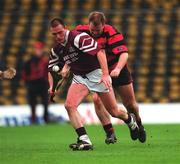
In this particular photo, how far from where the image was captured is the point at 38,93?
21141mm

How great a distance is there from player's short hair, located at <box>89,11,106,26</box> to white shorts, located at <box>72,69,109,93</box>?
694 millimetres

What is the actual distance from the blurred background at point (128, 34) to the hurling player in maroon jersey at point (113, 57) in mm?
9837

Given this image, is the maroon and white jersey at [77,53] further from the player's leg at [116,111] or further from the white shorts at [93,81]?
the player's leg at [116,111]

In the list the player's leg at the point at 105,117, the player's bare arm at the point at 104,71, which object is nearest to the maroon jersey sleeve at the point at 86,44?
the player's bare arm at the point at 104,71

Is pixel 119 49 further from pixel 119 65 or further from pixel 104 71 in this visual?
pixel 104 71

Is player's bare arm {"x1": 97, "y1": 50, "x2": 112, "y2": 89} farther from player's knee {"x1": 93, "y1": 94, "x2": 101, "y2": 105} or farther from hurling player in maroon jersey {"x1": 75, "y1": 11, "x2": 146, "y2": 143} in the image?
player's knee {"x1": 93, "y1": 94, "x2": 101, "y2": 105}

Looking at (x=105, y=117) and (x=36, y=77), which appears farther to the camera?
(x=36, y=77)

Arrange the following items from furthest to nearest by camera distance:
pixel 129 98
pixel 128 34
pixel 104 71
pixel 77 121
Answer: pixel 128 34 → pixel 129 98 → pixel 77 121 → pixel 104 71

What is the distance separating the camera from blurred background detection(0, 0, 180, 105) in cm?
2319

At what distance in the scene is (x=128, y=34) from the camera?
81.1ft

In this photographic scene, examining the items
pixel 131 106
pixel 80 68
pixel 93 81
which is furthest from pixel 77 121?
pixel 131 106

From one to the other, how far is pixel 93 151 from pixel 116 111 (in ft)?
3.61

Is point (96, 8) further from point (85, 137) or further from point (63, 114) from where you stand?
point (85, 137)

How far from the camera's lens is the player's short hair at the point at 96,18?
11.5 m
